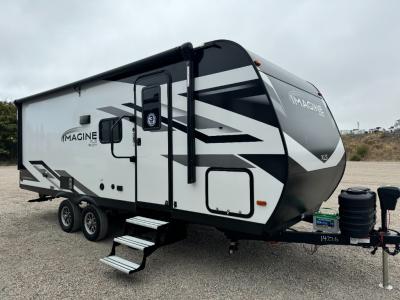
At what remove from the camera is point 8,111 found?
96.6 feet

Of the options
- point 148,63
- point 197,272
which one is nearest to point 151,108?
point 148,63

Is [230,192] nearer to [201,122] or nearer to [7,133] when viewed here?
[201,122]

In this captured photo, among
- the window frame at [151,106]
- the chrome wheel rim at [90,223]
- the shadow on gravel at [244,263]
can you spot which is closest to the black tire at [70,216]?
the chrome wheel rim at [90,223]

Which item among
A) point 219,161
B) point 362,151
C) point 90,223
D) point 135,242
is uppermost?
point 219,161

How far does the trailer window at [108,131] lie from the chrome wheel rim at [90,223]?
137cm

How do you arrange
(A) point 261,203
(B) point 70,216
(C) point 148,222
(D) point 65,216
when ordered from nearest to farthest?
(A) point 261,203, (C) point 148,222, (B) point 70,216, (D) point 65,216

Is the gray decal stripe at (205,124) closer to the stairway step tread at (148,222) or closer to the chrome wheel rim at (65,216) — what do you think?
the stairway step tread at (148,222)

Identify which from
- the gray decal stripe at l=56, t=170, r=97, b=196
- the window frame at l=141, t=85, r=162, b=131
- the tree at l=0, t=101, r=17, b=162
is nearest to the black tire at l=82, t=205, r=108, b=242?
the gray decal stripe at l=56, t=170, r=97, b=196

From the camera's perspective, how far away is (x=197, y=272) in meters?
4.38

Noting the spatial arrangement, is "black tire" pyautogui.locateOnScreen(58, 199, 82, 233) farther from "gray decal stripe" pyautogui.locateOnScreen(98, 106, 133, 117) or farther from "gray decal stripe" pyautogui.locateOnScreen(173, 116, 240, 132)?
"gray decal stripe" pyautogui.locateOnScreen(173, 116, 240, 132)

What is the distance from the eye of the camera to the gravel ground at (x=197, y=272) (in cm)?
381

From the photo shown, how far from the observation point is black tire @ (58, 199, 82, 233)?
6.23 metres

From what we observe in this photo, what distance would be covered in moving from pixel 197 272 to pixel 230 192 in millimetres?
1362

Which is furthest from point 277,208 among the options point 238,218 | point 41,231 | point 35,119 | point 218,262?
point 35,119
